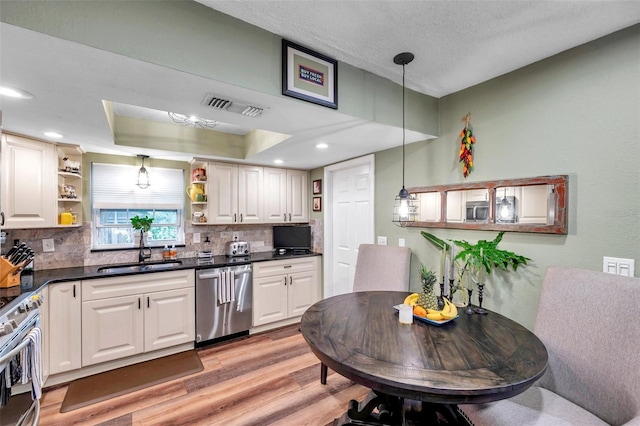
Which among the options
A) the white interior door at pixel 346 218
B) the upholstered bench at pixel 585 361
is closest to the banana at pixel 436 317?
the upholstered bench at pixel 585 361

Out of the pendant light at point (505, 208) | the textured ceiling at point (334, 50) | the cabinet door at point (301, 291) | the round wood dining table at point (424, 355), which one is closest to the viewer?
the round wood dining table at point (424, 355)

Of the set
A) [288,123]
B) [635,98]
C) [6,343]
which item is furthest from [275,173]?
[635,98]

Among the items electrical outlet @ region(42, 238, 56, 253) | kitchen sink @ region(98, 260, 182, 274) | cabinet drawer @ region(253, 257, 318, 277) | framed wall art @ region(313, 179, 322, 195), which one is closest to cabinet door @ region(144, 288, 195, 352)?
kitchen sink @ region(98, 260, 182, 274)

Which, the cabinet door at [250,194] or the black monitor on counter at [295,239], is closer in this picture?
the cabinet door at [250,194]

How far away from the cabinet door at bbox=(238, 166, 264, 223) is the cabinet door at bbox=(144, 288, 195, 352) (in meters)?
1.16

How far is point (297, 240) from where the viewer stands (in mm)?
4020

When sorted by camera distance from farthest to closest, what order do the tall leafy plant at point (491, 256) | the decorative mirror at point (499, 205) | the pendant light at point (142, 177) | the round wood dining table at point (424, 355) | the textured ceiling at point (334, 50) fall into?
the pendant light at point (142, 177)
the tall leafy plant at point (491, 256)
the decorative mirror at point (499, 205)
the textured ceiling at point (334, 50)
the round wood dining table at point (424, 355)

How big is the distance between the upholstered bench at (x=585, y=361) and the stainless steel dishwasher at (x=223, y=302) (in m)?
2.45

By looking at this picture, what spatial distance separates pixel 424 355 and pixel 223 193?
2.93 m

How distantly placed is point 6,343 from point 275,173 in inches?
115

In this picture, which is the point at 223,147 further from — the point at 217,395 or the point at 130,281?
the point at 217,395

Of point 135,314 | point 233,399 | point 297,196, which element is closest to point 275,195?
point 297,196

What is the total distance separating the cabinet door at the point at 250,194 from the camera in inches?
141

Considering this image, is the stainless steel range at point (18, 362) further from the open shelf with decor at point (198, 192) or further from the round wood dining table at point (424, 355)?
the open shelf with decor at point (198, 192)
